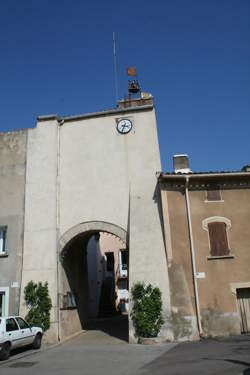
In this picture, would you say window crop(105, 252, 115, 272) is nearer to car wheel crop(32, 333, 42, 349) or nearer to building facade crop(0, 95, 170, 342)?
building facade crop(0, 95, 170, 342)

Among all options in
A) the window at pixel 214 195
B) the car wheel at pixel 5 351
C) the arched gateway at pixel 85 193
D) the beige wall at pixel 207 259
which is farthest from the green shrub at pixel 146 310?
the car wheel at pixel 5 351

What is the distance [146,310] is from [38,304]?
480 centimetres

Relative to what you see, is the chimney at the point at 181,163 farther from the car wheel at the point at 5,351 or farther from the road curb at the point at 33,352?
the car wheel at the point at 5,351

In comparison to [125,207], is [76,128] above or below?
above

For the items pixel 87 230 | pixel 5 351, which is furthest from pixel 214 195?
pixel 5 351

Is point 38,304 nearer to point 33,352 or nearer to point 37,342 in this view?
point 37,342

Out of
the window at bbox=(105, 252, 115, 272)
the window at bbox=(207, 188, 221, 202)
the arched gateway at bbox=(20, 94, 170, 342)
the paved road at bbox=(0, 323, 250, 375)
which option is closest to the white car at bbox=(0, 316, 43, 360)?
the paved road at bbox=(0, 323, 250, 375)

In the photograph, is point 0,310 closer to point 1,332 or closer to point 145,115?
point 1,332

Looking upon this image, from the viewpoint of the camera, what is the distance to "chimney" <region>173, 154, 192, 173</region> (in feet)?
64.4

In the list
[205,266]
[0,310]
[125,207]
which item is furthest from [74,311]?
[205,266]

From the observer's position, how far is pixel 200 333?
14.2 m

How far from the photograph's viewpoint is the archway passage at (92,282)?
16.9 metres

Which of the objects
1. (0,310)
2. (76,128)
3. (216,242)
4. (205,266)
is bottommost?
(0,310)

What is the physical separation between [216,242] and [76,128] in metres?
8.75
